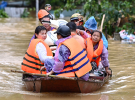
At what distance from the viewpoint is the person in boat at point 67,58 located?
4418 mm

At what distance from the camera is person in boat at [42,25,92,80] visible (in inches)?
174

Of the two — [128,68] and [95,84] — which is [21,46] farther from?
[95,84]

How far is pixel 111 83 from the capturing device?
19.7 feet

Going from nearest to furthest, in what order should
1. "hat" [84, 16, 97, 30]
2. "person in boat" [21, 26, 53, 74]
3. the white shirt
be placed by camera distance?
the white shirt
"person in boat" [21, 26, 53, 74]
"hat" [84, 16, 97, 30]

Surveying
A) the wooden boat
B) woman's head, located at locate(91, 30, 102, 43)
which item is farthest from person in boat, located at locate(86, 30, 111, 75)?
the wooden boat

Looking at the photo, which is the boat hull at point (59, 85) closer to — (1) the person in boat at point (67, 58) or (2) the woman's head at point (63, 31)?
(1) the person in boat at point (67, 58)

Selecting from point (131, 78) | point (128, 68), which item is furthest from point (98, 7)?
point (131, 78)

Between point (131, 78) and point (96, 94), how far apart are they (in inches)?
61.9

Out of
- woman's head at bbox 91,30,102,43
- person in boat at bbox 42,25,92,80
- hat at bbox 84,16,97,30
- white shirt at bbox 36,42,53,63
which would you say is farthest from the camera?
hat at bbox 84,16,97,30

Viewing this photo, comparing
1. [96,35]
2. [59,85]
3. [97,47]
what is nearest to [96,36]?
[96,35]

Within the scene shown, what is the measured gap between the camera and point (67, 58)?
4434 millimetres

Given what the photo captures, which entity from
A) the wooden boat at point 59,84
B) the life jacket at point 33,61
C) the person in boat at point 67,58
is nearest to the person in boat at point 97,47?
the wooden boat at point 59,84

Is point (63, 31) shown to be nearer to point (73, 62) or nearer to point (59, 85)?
point (73, 62)

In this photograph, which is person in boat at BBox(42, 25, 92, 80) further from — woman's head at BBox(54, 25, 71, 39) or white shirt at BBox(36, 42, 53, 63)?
white shirt at BBox(36, 42, 53, 63)
